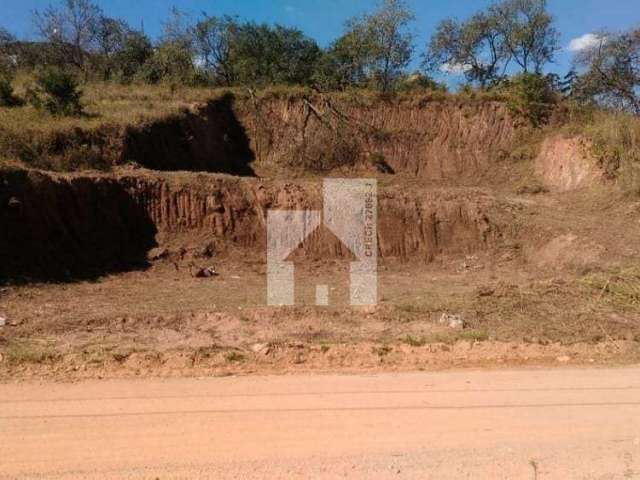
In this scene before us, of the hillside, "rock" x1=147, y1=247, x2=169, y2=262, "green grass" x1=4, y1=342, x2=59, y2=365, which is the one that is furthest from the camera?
"rock" x1=147, y1=247, x2=169, y2=262

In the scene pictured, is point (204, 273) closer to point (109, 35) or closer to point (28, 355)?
point (28, 355)

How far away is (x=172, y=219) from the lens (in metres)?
14.6

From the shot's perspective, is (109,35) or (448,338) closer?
(448,338)

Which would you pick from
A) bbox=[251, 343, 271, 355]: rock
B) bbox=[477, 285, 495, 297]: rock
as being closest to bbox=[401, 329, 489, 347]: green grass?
bbox=[251, 343, 271, 355]: rock

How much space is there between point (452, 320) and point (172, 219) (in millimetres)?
8346

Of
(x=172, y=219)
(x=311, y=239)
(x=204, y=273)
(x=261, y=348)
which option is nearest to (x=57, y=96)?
(x=172, y=219)

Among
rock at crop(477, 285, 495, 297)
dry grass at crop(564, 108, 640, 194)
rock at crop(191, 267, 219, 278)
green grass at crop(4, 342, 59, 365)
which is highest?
dry grass at crop(564, 108, 640, 194)

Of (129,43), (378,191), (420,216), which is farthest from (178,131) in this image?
(129,43)

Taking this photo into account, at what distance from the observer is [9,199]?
12078 mm

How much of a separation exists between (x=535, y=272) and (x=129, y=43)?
82.5ft

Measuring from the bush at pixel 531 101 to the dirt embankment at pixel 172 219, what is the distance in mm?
9134

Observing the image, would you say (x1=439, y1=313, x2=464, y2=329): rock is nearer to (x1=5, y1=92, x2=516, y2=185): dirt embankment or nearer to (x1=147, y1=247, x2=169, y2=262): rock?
(x1=147, y1=247, x2=169, y2=262): rock

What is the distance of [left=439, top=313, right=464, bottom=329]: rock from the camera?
8.97 meters

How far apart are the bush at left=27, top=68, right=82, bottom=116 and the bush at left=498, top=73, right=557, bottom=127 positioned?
1819 cm
